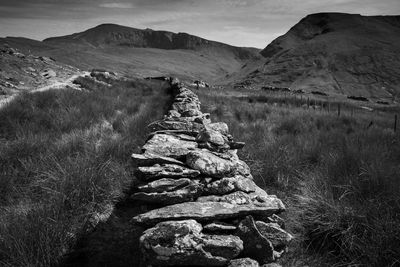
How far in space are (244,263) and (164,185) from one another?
0.96 metres

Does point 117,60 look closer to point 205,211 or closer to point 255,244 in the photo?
point 205,211

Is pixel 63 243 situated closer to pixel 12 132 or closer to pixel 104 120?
pixel 12 132

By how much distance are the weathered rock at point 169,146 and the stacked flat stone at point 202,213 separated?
12 mm

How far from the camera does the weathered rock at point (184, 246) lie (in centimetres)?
202

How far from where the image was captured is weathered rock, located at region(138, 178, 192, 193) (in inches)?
102

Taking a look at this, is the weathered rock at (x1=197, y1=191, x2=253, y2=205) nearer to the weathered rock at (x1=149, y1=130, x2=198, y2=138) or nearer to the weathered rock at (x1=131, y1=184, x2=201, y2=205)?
the weathered rock at (x1=131, y1=184, x2=201, y2=205)

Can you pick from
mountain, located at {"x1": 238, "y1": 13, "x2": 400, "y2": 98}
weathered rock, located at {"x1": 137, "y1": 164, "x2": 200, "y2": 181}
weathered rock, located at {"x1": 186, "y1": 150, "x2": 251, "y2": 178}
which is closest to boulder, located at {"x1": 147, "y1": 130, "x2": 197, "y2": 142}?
weathered rock, located at {"x1": 186, "y1": 150, "x2": 251, "y2": 178}

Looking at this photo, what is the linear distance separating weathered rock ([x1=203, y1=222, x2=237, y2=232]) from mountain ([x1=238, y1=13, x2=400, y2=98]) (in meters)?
41.6

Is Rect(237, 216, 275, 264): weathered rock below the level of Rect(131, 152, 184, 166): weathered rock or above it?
below

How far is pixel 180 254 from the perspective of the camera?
79.2 inches

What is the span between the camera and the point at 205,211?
7.79ft

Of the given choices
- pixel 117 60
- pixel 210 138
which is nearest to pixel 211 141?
pixel 210 138

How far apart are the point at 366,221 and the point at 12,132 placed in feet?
21.5

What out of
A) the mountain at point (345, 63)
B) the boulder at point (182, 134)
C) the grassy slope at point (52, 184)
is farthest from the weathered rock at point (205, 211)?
the mountain at point (345, 63)
